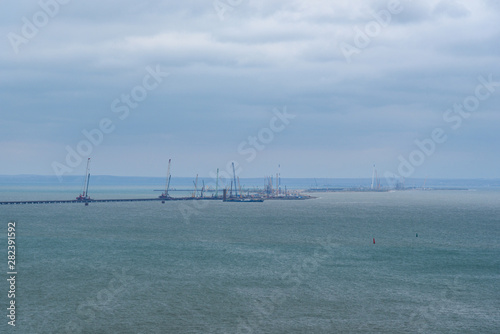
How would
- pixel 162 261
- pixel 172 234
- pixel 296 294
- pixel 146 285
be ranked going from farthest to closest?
pixel 172 234 → pixel 162 261 → pixel 146 285 → pixel 296 294

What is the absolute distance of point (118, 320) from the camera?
38.8m

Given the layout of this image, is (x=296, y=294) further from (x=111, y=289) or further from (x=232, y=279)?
(x=111, y=289)

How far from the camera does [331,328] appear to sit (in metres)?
37.2

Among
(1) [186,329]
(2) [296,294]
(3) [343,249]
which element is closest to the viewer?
(1) [186,329]

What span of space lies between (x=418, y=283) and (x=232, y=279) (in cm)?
1790

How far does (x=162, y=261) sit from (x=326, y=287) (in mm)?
22120

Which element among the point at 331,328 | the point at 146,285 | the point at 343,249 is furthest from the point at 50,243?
the point at 331,328

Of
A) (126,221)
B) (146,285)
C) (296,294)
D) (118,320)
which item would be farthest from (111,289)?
(126,221)

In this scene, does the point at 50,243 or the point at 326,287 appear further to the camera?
the point at 50,243

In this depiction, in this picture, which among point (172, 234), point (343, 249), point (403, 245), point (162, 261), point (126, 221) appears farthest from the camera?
point (126, 221)

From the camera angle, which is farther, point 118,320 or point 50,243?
point 50,243

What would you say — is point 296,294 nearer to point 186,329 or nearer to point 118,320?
point 186,329

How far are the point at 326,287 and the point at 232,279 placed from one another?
9337 mm

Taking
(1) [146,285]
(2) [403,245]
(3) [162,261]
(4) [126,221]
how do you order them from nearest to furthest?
1. (1) [146,285]
2. (3) [162,261]
3. (2) [403,245]
4. (4) [126,221]
